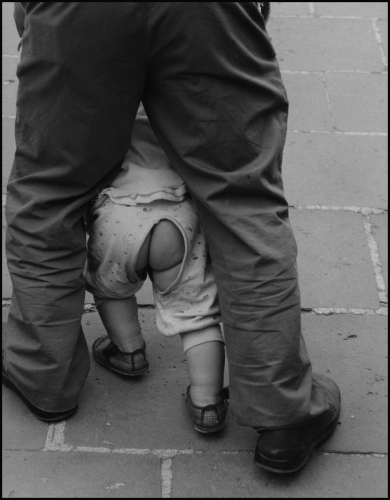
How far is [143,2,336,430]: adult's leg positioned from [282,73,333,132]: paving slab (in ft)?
5.42

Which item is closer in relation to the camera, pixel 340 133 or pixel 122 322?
pixel 122 322

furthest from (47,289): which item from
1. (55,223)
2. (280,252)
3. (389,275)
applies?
(389,275)

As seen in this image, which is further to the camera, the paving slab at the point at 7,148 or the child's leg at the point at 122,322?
the paving slab at the point at 7,148

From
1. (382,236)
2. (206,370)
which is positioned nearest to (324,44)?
(382,236)

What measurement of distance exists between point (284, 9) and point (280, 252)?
2.75 metres

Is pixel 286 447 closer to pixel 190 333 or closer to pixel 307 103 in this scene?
pixel 190 333

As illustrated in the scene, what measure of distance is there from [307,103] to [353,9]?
1017 mm

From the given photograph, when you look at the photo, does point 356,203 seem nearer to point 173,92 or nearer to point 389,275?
point 389,275

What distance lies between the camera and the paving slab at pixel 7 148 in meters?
3.17

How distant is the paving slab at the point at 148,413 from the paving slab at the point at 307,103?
4.71 feet

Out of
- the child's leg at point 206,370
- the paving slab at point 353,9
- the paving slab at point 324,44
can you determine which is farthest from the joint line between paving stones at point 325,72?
the child's leg at point 206,370

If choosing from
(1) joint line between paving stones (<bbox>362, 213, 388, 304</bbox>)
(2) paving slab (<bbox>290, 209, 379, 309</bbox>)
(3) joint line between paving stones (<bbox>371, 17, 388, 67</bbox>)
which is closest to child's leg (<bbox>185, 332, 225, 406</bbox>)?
(2) paving slab (<bbox>290, 209, 379, 309</bbox>)

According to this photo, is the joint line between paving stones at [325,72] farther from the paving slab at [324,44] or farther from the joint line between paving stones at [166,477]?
the joint line between paving stones at [166,477]

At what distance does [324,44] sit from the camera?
4082 millimetres
